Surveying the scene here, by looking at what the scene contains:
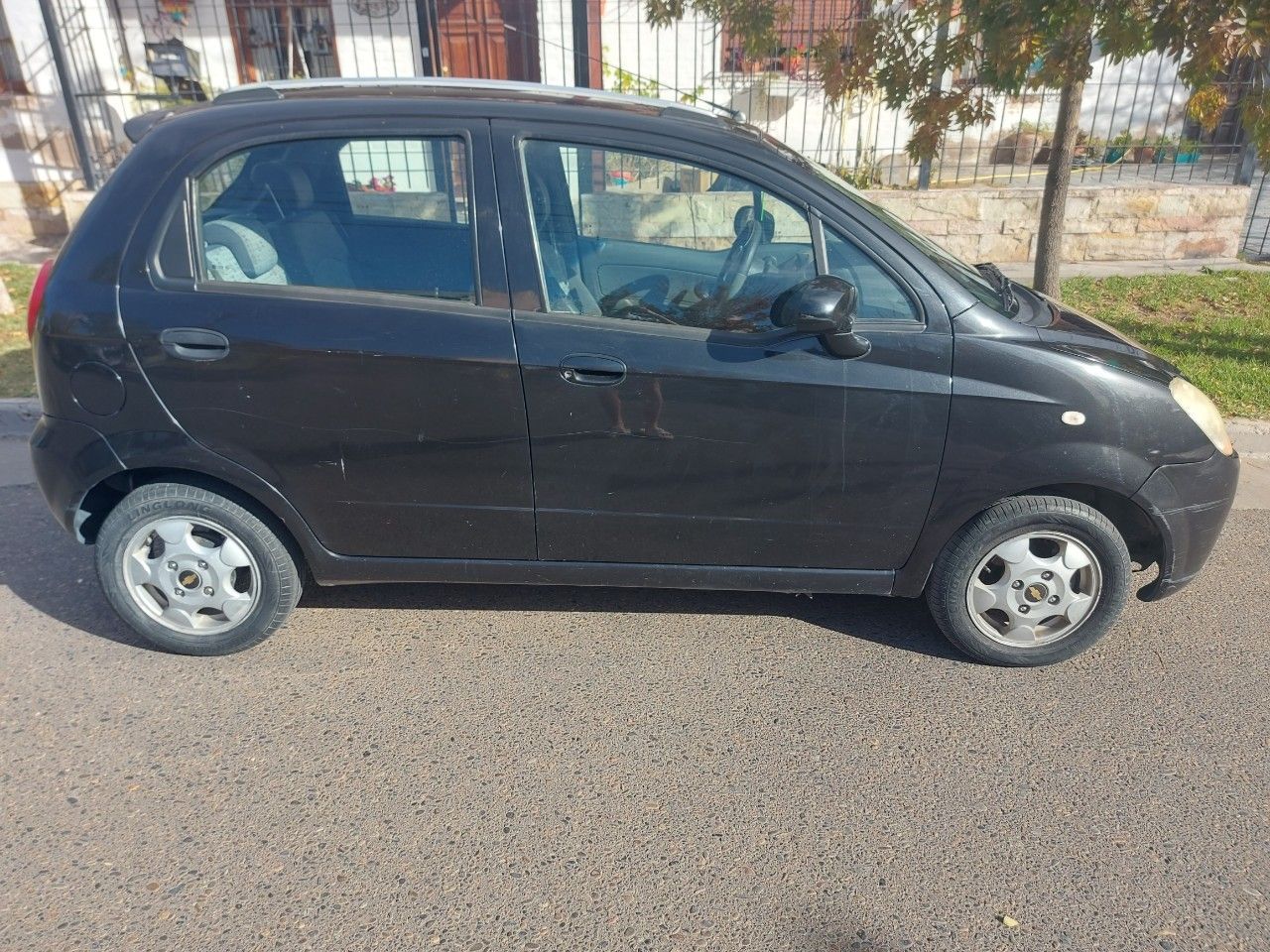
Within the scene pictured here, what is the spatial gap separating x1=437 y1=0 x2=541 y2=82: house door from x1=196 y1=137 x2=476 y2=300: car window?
8486 mm

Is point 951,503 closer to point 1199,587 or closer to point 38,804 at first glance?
point 1199,587

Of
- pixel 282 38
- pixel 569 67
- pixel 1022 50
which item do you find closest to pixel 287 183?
pixel 1022 50

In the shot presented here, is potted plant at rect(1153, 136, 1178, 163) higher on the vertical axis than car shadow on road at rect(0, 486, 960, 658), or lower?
higher

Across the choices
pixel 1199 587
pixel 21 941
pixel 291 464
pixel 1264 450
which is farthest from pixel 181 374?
pixel 1264 450

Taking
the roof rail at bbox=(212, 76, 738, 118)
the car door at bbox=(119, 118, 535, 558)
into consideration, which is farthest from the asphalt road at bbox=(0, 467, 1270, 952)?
the roof rail at bbox=(212, 76, 738, 118)

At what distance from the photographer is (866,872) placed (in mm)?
2398

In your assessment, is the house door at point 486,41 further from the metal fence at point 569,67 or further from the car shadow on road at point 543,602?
the car shadow on road at point 543,602

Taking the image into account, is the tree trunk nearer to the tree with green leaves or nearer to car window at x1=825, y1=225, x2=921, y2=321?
the tree with green leaves

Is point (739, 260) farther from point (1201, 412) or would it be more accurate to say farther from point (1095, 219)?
point (1095, 219)

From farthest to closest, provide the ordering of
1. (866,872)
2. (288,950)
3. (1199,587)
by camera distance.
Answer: (1199,587), (866,872), (288,950)

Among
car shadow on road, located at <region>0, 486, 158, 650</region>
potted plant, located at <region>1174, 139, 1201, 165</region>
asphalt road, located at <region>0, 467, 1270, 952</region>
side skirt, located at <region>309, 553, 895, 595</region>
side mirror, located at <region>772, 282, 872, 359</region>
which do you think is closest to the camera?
asphalt road, located at <region>0, 467, 1270, 952</region>

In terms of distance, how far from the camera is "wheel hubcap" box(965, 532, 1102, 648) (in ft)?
10.3

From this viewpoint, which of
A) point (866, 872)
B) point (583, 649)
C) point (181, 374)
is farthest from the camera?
point (583, 649)

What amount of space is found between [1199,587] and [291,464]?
367cm
